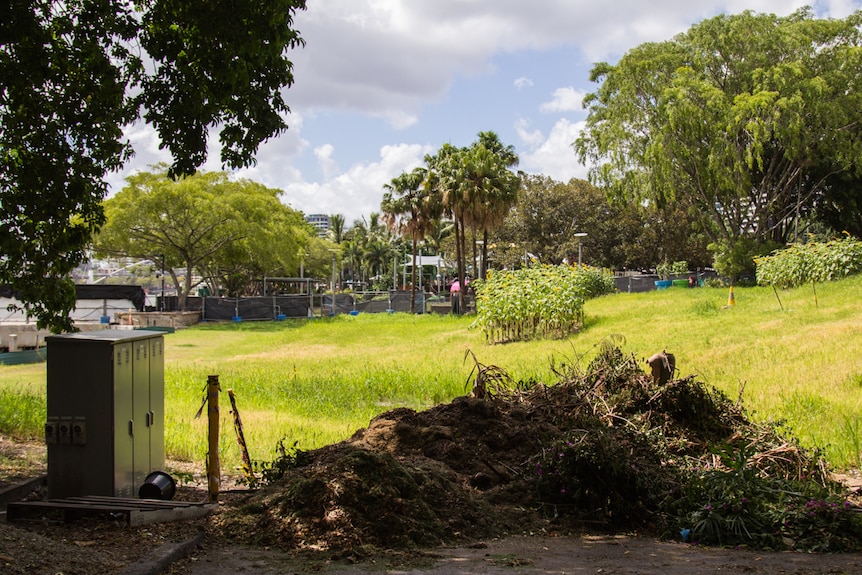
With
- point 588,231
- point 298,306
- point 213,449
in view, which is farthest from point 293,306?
point 213,449

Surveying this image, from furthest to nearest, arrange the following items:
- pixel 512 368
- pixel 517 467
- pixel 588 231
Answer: pixel 588 231
pixel 512 368
pixel 517 467

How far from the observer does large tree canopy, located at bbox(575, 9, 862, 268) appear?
34.2 metres

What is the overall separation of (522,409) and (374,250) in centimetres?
9633

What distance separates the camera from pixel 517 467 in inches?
265

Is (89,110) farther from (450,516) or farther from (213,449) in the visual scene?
(450,516)

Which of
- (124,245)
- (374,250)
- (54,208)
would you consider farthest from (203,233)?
(374,250)

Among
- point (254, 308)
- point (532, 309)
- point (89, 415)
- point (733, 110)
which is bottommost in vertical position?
point (254, 308)

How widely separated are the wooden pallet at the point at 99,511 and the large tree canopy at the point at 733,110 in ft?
107

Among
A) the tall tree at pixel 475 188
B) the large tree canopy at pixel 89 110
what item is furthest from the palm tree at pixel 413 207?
the large tree canopy at pixel 89 110

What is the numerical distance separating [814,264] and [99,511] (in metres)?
26.3

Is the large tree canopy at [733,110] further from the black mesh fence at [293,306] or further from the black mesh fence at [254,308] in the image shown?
the black mesh fence at [254,308]

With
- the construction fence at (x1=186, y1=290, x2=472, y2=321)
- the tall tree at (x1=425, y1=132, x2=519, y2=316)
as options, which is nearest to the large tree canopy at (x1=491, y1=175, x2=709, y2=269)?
the construction fence at (x1=186, y1=290, x2=472, y2=321)

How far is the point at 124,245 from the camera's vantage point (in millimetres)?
44688

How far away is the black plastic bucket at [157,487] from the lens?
620cm
